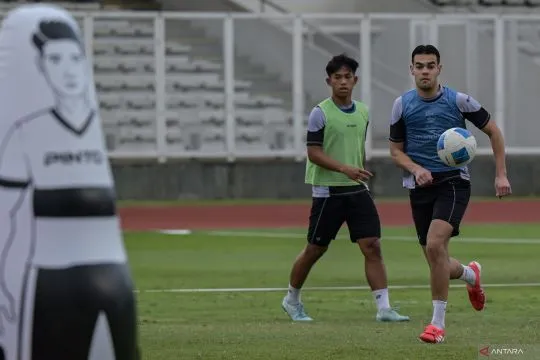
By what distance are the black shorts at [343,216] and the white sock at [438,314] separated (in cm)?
195

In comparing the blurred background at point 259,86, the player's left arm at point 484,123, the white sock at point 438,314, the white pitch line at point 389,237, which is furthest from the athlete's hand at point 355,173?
the blurred background at point 259,86

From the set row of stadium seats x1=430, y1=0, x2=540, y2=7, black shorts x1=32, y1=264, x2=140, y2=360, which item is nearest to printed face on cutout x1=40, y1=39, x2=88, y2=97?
black shorts x1=32, y1=264, x2=140, y2=360

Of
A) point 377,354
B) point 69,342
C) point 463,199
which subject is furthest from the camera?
point 463,199

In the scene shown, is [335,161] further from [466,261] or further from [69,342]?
[69,342]

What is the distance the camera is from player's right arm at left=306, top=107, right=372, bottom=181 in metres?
12.1

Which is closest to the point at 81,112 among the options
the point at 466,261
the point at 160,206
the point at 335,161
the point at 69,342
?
the point at 69,342

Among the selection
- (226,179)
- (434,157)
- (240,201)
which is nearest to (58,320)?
(434,157)

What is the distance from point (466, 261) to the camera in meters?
18.4

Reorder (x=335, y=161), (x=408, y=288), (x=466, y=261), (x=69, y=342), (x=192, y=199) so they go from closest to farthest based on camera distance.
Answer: (x=69, y=342)
(x=335, y=161)
(x=408, y=288)
(x=466, y=261)
(x=192, y=199)

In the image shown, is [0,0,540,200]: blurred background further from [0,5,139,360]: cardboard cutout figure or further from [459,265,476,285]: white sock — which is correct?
[0,5,139,360]: cardboard cutout figure

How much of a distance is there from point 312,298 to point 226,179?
736 inches

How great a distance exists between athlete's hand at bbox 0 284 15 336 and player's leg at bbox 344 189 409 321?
8.13 meters

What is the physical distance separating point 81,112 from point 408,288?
36.3ft

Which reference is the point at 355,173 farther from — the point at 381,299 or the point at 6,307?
the point at 6,307
